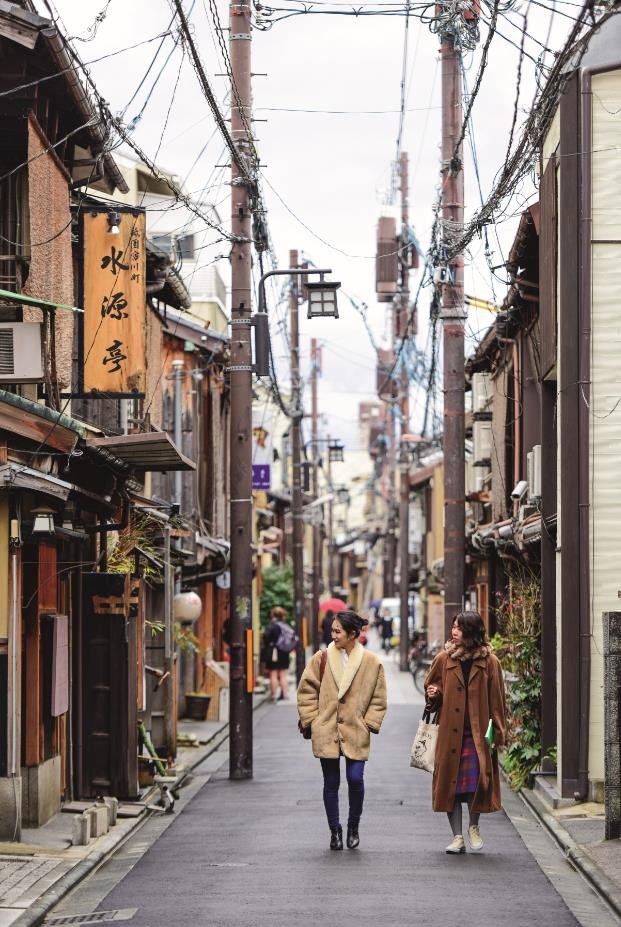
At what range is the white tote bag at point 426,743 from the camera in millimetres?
12633

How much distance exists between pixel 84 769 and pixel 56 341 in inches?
194

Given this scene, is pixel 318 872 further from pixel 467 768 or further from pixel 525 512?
pixel 525 512

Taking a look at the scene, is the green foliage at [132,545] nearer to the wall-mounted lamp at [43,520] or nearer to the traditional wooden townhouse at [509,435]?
the wall-mounted lamp at [43,520]

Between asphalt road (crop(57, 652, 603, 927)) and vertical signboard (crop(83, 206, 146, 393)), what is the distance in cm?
472

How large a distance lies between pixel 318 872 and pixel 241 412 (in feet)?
30.2

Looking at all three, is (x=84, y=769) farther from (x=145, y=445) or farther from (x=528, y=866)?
(x=528, y=866)

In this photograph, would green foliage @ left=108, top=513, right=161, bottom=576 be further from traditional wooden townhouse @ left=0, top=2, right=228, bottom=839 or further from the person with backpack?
the person with backpack

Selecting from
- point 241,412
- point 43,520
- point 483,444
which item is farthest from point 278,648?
point 43,520

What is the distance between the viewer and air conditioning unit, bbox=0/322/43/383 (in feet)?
43.4

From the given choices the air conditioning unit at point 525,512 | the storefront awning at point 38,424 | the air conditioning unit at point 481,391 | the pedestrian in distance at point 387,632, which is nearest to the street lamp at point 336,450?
the pedestrian in distance at point 387,632

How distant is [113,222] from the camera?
51.8ft

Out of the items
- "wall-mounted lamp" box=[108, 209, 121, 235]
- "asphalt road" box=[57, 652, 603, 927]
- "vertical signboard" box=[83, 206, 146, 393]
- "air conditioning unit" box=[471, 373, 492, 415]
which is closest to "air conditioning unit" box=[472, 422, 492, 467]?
"air conditioning unit" box=[471, 373, 492, 415]

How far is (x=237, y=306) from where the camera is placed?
19875mm

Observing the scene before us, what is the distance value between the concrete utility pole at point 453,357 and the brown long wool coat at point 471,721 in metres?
7.51
